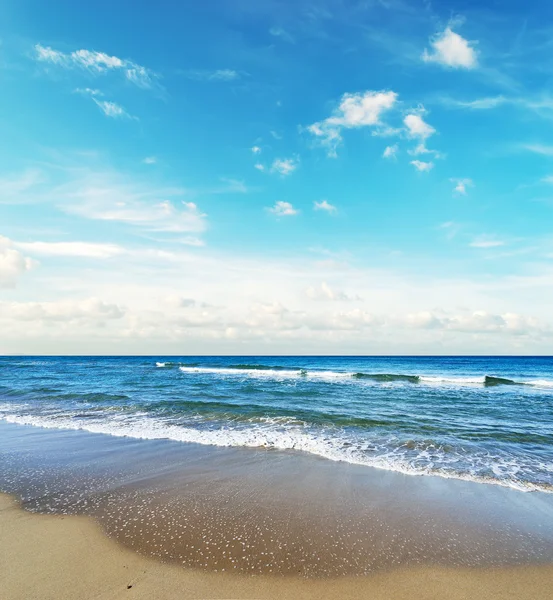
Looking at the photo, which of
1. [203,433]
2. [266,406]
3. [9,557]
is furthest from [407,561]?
[266,406]

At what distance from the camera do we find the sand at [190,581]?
13.6 feet

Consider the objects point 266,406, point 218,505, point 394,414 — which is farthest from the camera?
point 266,406

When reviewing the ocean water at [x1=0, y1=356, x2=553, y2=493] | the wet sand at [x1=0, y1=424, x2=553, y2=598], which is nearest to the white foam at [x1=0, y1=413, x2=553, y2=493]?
the ocean water at [x1=0, y1=356, x2=553, y2=493]

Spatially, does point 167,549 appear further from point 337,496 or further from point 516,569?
point 516,569

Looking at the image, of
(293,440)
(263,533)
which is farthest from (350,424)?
(263,533)

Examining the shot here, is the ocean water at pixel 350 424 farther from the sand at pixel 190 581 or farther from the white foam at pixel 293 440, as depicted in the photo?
the sand at pixel 190 581

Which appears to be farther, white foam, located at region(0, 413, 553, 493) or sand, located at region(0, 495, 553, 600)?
white foam, located at region(0, 413, 553, 493)

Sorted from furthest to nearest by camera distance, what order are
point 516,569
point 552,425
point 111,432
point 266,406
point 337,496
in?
point 266,406 → point 552,425 → point 111,432 → point 337,496 → point 516,569

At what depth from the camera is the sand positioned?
4156 mm

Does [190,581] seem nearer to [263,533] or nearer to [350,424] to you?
[263,533]

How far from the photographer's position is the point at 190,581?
437 centimetres

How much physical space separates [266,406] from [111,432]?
7.98 meters

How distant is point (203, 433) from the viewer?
12.5m

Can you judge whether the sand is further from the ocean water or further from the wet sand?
the ocean water
